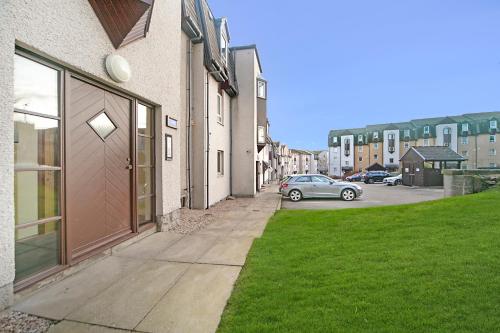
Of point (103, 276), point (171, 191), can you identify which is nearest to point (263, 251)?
point (103, 276)

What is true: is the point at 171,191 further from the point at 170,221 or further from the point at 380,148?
the point at 380,148

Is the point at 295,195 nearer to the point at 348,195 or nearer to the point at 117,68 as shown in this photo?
the point at 348,195

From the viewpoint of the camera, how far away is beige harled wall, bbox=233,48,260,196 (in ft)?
50.6

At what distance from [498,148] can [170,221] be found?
6436 centimetres

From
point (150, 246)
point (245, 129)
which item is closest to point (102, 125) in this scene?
point (150, 246)

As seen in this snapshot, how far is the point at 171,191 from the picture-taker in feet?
21.1

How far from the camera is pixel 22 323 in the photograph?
2.55 m

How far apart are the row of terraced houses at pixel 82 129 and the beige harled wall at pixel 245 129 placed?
881 cm

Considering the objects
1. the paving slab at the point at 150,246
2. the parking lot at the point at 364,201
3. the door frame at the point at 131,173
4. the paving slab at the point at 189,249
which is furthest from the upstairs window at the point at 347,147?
the door frame at the point at 131,173

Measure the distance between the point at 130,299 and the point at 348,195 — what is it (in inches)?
511

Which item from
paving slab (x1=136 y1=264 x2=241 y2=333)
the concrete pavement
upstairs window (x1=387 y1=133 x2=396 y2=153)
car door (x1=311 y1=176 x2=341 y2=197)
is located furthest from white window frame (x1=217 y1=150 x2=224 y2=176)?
upstairs window (x1=387 y1=133 x2=396 y2=153)

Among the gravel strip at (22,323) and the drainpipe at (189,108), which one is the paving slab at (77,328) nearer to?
the gravel strip at (22,323)

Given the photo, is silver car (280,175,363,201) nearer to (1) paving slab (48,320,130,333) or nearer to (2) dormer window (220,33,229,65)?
(2) dormer window (220,33,229,65)

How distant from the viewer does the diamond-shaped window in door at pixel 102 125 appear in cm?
428
